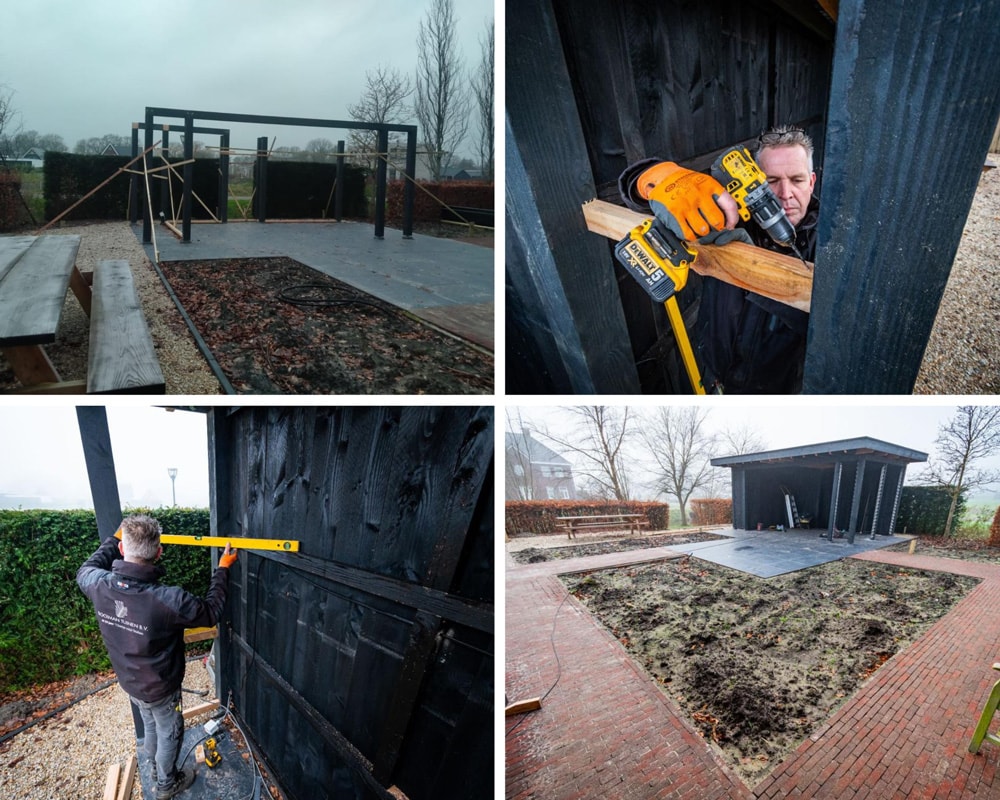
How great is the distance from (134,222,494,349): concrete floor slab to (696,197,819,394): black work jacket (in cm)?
161

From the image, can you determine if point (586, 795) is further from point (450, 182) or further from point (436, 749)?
point (450, 182)

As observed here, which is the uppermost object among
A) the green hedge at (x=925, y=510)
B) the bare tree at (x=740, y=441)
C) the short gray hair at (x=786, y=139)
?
the short gray hair at (x=786, y=139)

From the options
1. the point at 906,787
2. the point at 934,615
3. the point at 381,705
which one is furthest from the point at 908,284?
the point at 381,705

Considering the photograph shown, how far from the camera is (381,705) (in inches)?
73.7

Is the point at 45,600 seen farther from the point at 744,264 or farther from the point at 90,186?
the point at 90,186

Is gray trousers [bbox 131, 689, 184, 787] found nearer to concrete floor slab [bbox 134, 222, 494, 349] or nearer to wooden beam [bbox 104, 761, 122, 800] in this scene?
wooden beam [bbox 104, 761, 122, 800]

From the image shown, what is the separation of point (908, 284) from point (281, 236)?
29.0 ft

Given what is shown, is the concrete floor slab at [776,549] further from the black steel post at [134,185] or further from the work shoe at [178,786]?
the black steel post at [134,185]

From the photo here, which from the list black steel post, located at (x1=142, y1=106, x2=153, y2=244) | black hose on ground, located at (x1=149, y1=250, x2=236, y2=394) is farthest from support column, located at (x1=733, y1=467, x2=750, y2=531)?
black steel post, located at (x1=142, y1=106, x2=153, y2=244)

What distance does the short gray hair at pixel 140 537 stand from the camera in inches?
85.7

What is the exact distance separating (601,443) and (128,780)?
3.00m

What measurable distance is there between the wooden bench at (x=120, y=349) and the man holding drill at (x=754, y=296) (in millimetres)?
1850

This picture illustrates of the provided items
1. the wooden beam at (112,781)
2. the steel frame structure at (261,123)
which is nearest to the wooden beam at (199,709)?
the wooden beam at (112,781)

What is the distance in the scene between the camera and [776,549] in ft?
7.14
